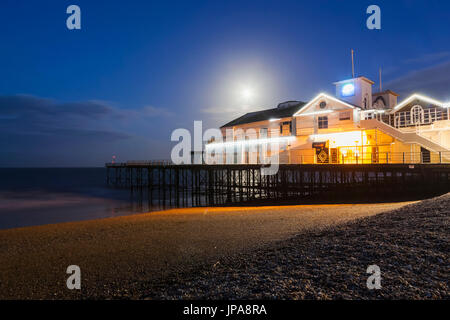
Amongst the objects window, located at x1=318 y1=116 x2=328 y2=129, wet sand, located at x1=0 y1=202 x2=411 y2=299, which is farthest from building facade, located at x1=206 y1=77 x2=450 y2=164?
wet sand, located at x1=0 y1=202 x2=411 y2=299

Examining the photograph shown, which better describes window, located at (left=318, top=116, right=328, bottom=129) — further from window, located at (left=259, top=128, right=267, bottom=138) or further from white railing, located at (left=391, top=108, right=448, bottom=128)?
window, located at (left=259, top=128, right=267, bottom=138)

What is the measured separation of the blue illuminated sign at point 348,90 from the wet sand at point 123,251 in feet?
60.4

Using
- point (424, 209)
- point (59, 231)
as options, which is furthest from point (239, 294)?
point (59, 231)

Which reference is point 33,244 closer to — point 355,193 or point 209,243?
point 209,243

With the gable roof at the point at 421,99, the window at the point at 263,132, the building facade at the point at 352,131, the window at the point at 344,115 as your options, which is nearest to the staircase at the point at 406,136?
the building facade at the point at 352,131

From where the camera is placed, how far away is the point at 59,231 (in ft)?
37.7

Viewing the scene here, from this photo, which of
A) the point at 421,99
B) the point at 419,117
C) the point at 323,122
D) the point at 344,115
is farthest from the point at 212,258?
the point at 421,99

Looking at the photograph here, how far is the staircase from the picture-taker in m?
16.5

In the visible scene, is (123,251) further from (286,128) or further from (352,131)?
(286,128)

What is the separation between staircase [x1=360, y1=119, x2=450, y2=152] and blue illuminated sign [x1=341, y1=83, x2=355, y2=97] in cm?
607

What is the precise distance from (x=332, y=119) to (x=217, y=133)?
15.5 metres

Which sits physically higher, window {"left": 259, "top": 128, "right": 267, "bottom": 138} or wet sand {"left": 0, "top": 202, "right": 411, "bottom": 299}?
window {"left": 259, "top": 128, "right": 267, "bottom": 138}

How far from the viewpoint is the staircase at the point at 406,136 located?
1655cm

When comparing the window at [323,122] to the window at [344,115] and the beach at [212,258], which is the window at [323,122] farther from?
the beach at [212,258]
